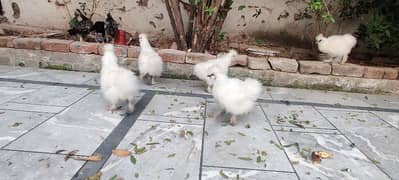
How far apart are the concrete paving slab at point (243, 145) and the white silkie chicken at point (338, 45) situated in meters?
2.02

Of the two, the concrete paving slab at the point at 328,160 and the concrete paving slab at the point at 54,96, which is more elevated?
the concrete paving slab at the point at 54,96

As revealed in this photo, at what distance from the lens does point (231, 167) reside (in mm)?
2277

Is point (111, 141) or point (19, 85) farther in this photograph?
point (19, 85)

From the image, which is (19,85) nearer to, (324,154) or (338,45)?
(324,154)

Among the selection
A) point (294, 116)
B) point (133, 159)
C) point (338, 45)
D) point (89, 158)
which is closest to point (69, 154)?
point (89, 158)

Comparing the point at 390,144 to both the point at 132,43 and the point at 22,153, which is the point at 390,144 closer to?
the point at 22,153

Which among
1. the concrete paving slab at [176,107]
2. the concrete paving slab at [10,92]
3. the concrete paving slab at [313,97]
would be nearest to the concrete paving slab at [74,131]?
the concrete paving slab at [176,107]

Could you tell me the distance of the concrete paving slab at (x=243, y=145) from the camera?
7.73ft

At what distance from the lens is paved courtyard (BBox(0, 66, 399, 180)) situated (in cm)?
220

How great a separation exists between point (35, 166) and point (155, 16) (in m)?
3.90

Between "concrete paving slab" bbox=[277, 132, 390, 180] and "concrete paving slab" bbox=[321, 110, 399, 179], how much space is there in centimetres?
11

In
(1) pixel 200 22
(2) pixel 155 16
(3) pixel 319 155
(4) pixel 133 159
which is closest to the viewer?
(4) pixel 133 159

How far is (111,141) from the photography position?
8.37 feet

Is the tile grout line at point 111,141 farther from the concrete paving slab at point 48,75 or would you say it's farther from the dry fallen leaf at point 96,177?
the concrete paving slab at point 48,75
